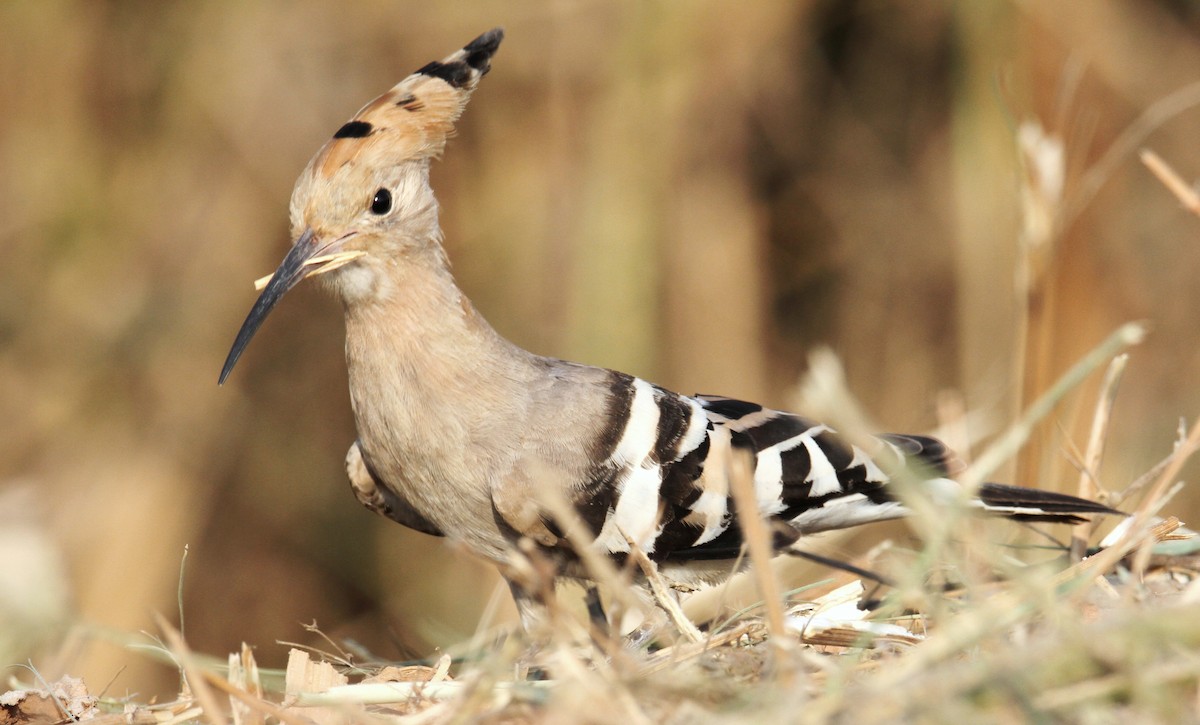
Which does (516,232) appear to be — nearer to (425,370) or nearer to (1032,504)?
(425,370)

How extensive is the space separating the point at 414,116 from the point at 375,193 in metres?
0.14

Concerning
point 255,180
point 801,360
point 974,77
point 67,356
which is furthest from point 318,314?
point 974,77

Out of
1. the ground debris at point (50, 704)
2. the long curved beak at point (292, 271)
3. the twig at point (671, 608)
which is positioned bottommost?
the ground debris at point (50, 704)

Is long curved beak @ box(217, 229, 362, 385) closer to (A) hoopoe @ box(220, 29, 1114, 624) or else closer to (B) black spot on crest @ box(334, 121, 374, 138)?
(A) hoopoe @ box(220, 29, 1114, 624)

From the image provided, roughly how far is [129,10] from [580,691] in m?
3.04

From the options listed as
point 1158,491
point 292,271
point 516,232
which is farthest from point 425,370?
point 516,232

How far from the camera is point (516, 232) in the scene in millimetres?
3697

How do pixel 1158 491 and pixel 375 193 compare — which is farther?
pixel 375 193

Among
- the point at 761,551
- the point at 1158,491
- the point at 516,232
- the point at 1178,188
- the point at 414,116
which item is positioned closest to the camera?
the point at 761,551

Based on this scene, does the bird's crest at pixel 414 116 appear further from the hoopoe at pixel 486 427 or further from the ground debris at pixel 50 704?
the ground debris at pixel 50 704

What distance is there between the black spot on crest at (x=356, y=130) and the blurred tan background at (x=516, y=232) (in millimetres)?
1675

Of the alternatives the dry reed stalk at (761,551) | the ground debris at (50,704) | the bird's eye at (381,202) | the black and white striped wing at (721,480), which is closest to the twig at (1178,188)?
the black and white striped wing at (721,480)

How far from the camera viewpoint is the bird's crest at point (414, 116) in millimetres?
1820

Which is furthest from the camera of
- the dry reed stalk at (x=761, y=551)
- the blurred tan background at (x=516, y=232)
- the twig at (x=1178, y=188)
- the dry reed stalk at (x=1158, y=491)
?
the blurred tan background at (x=516, y=232)
